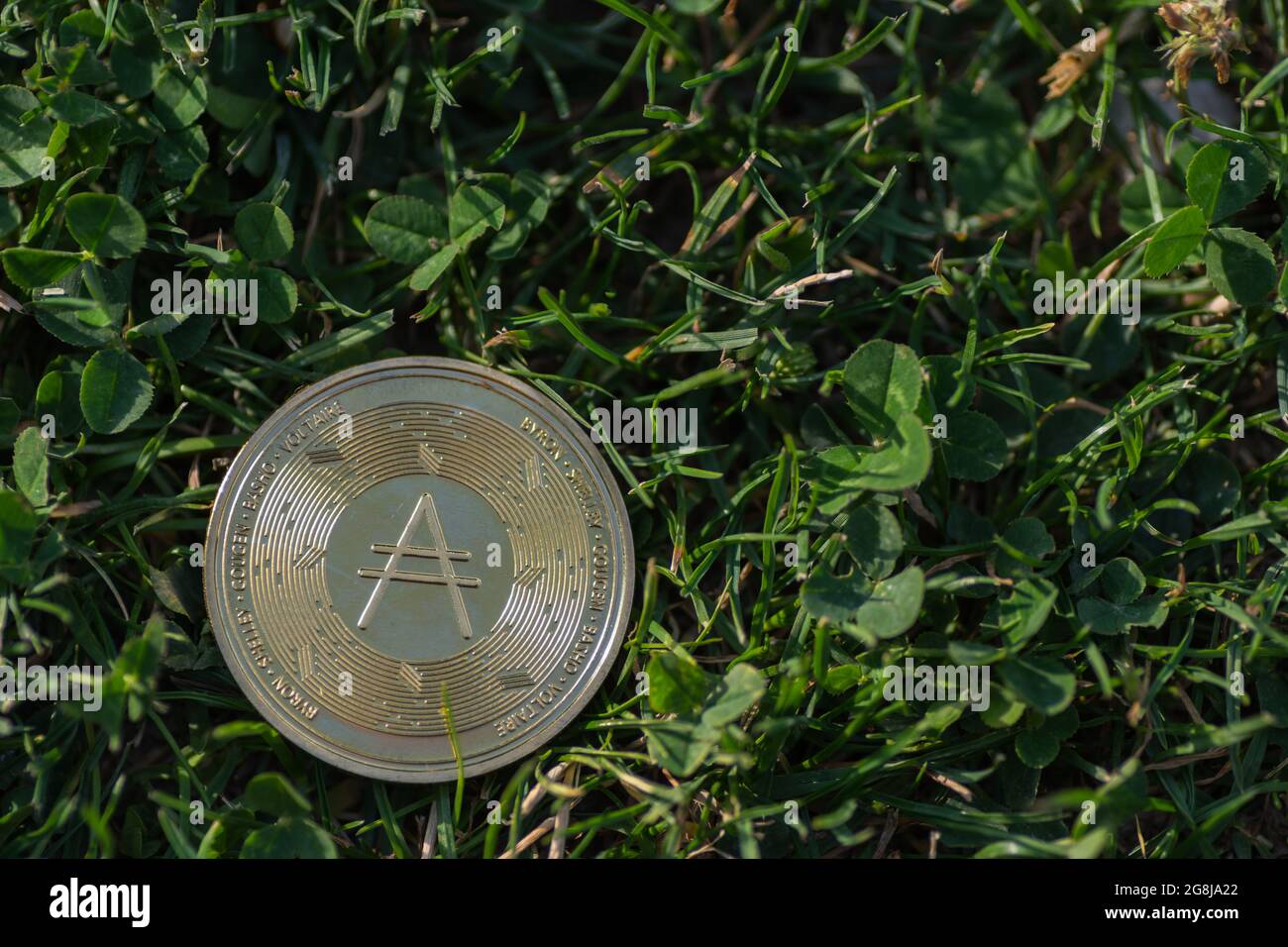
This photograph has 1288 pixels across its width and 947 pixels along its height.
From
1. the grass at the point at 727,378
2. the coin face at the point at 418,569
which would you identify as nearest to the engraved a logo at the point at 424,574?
the coin face at the point at 418,569

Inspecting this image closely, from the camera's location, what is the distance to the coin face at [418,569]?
200 centimetres

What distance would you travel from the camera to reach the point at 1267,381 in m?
2.28

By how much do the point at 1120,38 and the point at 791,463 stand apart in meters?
1.24

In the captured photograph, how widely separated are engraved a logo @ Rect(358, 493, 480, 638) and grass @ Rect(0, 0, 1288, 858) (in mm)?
324

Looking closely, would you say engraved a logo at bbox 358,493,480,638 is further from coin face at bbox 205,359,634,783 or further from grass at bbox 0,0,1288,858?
grass at bbox 0,0,1288,858

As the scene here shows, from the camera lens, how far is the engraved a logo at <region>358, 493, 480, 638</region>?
2027 mm

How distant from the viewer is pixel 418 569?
6.68 ft

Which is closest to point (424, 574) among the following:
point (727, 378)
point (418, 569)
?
point (418, 569)

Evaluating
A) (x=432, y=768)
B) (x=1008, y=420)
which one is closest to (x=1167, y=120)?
(x=1008, y=420)

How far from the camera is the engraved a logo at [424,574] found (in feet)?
6.65

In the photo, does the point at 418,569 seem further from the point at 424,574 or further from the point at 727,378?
the point at 727,378

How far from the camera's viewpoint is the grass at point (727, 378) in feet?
6.44

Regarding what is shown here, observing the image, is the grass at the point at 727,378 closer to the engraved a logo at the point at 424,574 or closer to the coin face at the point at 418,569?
the coin face at the point at 418,569

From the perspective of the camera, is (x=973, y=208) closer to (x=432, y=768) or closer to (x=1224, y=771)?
(x=1224, y=771)
